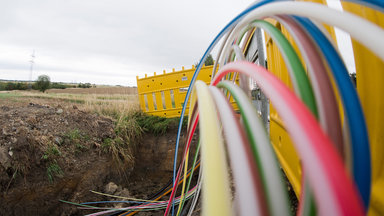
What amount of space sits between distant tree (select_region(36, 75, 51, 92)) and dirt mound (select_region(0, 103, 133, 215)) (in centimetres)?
1959

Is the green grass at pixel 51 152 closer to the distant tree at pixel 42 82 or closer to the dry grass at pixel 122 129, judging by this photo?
the dry grass at pixel 122 129

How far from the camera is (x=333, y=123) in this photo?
1.12 ft

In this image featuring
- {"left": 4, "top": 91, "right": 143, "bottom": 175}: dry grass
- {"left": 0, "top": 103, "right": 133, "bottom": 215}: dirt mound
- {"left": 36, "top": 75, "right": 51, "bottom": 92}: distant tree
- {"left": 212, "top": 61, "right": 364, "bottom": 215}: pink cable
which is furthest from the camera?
{"left": 36, "top": 75, "right": 51, "bottom": 92}: distant tree

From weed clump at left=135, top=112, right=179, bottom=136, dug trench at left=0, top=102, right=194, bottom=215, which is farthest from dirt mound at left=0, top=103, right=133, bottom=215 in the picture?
weed clump at left=135, top=112, right=179, bottom=136

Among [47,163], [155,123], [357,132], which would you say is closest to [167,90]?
[155,123]

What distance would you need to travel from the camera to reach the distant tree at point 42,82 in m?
18.3

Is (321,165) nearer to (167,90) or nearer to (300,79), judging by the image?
(300,79)

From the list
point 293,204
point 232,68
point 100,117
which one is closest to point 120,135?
point 100,117

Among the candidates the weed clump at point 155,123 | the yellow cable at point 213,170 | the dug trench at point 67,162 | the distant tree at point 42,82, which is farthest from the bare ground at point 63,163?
the distant tree at point 42,82

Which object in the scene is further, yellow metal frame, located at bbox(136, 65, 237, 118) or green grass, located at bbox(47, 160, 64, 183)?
yellow metal frame, located at bbox(136, 65, 237, 118)

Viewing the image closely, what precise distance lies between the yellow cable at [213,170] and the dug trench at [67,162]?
1766 mm

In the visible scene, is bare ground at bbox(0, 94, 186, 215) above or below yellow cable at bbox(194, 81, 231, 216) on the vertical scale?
below

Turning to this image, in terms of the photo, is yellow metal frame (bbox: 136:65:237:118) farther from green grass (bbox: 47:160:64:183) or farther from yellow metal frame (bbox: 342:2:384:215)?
yellow metal frame (bbox: 342:2:384:215)

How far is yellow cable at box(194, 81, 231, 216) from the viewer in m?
0.31
